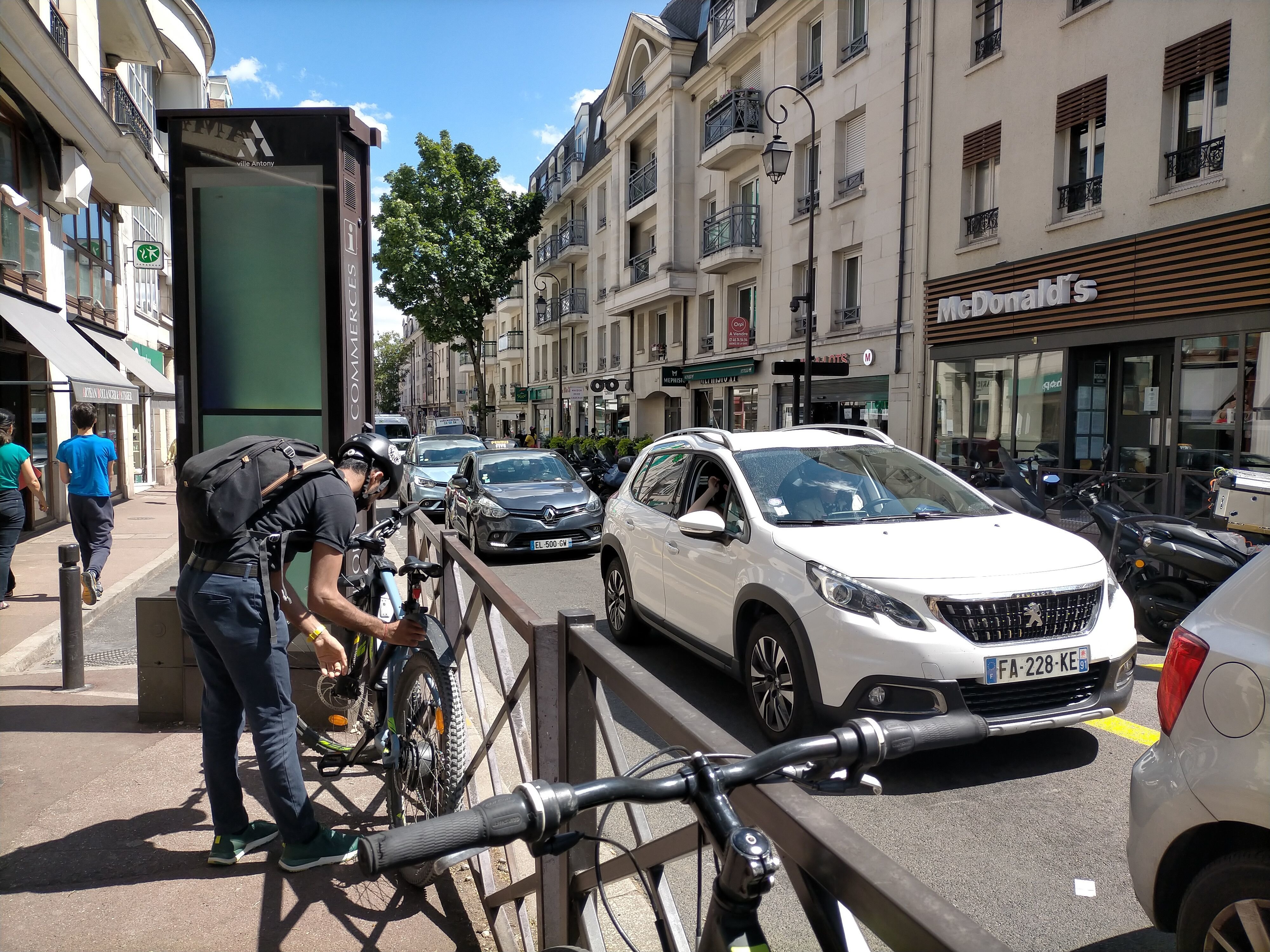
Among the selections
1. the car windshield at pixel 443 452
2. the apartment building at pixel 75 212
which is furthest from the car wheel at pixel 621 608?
the car windshield at pixel 443 452

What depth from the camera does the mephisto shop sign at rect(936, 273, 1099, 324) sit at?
14328 millimetres

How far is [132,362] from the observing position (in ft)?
58.2

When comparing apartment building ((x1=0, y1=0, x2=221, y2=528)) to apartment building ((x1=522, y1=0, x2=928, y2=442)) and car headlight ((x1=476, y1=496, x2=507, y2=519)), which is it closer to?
car headlight ((x1=476, y1=496, x2=507, y2=519))

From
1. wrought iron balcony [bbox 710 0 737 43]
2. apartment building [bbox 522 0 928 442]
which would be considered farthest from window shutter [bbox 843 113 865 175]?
wrought iron balcony [bbox 710 0 737 43]

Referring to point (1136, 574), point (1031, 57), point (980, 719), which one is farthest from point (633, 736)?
point (1031, 57)

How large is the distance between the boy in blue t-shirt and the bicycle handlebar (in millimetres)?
8751

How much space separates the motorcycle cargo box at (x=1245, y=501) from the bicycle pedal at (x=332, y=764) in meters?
6.93

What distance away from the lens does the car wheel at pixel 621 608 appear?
22.2ft

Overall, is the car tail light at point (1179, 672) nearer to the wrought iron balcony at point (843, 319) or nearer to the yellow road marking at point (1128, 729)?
the yellow road marking at point (1128, 729)

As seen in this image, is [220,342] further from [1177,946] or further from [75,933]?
[1177,946]

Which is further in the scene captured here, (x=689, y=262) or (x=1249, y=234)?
(x=689, y=262)

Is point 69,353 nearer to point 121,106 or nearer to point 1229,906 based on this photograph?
point 121,106

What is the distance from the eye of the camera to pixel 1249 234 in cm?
1162

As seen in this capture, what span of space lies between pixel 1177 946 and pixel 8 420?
9.07 meters
